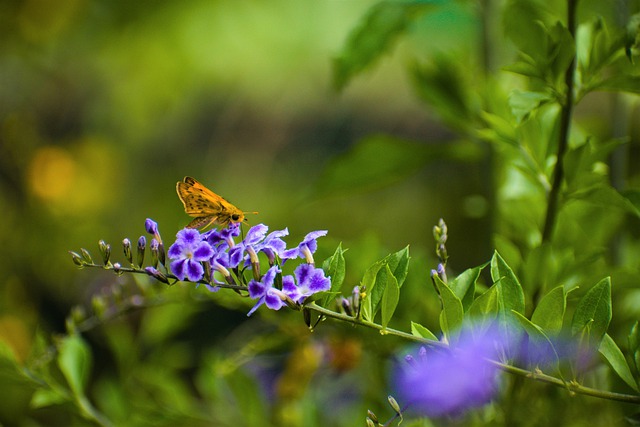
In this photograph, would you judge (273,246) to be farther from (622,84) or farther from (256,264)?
(622,84)

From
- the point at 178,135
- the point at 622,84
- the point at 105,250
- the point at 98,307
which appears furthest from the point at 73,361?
the point at 178,135

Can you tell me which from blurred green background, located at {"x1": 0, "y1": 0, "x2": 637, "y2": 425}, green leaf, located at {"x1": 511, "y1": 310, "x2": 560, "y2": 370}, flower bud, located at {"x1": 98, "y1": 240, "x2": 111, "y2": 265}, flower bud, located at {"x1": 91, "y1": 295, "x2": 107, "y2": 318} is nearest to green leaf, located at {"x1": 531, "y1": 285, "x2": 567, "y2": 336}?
green leaf, located at {"x1": 511, "y1": 310, "x2": 560, "y2": 370}

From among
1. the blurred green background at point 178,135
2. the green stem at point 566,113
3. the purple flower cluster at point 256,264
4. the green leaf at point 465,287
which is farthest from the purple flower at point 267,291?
the blurred green background at point 178,135

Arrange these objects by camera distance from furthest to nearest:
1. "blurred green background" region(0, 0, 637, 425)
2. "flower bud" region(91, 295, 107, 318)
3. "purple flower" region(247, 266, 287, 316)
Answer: "blurred green background" region(0, 0, 637, 425)
"flower bud" region(91, 295, 107, 318)
"purple flower" region(247, 266, 287, 316)

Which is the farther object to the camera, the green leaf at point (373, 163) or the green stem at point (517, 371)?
the green leaf at point (373, 163)

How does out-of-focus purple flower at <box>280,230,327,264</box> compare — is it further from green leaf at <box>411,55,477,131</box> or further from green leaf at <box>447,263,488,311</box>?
green leaf at <box>411,55,477,131</box>

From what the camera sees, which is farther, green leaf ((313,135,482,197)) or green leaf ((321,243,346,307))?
green leaf ((313,135,482,197))

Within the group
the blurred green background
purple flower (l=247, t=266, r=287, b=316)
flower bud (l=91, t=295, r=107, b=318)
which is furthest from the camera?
the blurred green background

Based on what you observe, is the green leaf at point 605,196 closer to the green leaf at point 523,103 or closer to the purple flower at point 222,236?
the green leaf at point 523,103
